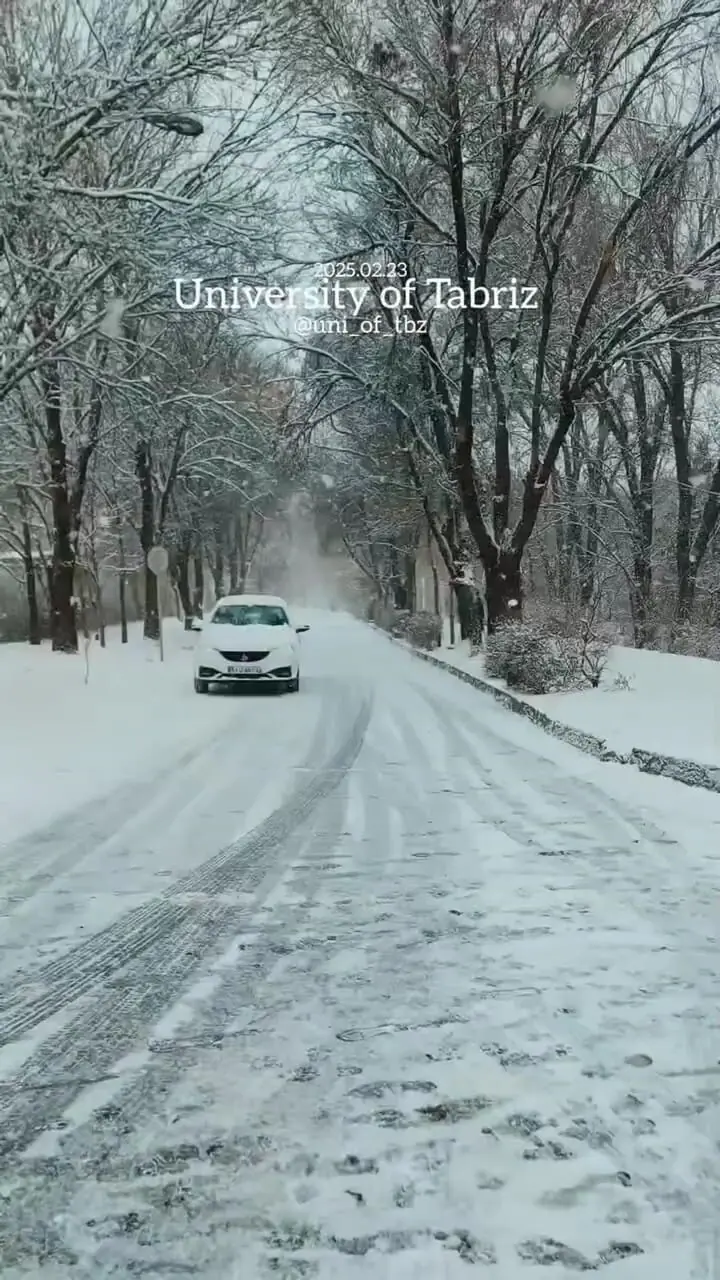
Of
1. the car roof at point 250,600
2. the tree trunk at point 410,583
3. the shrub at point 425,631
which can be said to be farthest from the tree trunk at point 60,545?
the tree trunk at point 410,583

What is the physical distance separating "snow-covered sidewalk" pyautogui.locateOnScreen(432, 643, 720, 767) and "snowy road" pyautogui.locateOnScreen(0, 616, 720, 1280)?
2071 millimetres

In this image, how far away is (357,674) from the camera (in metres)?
22.6

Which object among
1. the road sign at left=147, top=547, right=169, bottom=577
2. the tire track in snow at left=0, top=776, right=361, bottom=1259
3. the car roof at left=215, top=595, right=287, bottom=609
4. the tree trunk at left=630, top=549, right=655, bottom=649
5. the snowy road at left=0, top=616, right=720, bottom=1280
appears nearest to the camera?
the snowy road at left=0, top=616, right=720, bottom=1280

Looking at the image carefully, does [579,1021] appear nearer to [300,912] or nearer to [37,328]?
[300,912]

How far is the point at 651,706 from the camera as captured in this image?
39.7 feet

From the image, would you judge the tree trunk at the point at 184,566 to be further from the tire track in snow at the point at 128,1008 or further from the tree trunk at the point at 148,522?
the tire track in snow at the point at 128,1008

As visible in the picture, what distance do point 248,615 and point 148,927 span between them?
13860 mm

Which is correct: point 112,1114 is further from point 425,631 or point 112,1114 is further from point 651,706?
point 425,631

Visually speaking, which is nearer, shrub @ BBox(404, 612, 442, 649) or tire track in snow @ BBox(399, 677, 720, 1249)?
tire track in snow @ BBox(399, 677, 720, 1249)

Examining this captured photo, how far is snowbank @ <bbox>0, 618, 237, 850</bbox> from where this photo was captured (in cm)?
888

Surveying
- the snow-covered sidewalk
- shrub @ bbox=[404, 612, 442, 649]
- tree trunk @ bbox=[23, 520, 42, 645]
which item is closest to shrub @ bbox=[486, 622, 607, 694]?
the snow-covered sidewalk

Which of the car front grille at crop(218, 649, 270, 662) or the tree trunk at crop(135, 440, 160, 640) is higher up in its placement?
the tree trunk at crop(135, 440, 160, 640)

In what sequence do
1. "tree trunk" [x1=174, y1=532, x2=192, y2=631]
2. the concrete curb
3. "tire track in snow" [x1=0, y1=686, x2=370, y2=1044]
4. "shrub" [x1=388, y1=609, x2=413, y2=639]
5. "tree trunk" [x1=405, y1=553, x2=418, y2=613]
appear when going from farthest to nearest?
"tree trunk" [x1=405, y1=553, x2=418, y2=613], "tree trunk" [x1=174, y1=532, x2=192, y2=631], "shrub" [x1=388, y1=609, x2=413, y2=639], the concrete curb, "tire track in snow" [x1=0, y1=686, x2=370, y2=1044]

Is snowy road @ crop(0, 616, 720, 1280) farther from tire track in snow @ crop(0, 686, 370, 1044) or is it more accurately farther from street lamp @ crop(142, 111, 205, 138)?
street lamp @ crop(142, 111, 205, 138)
